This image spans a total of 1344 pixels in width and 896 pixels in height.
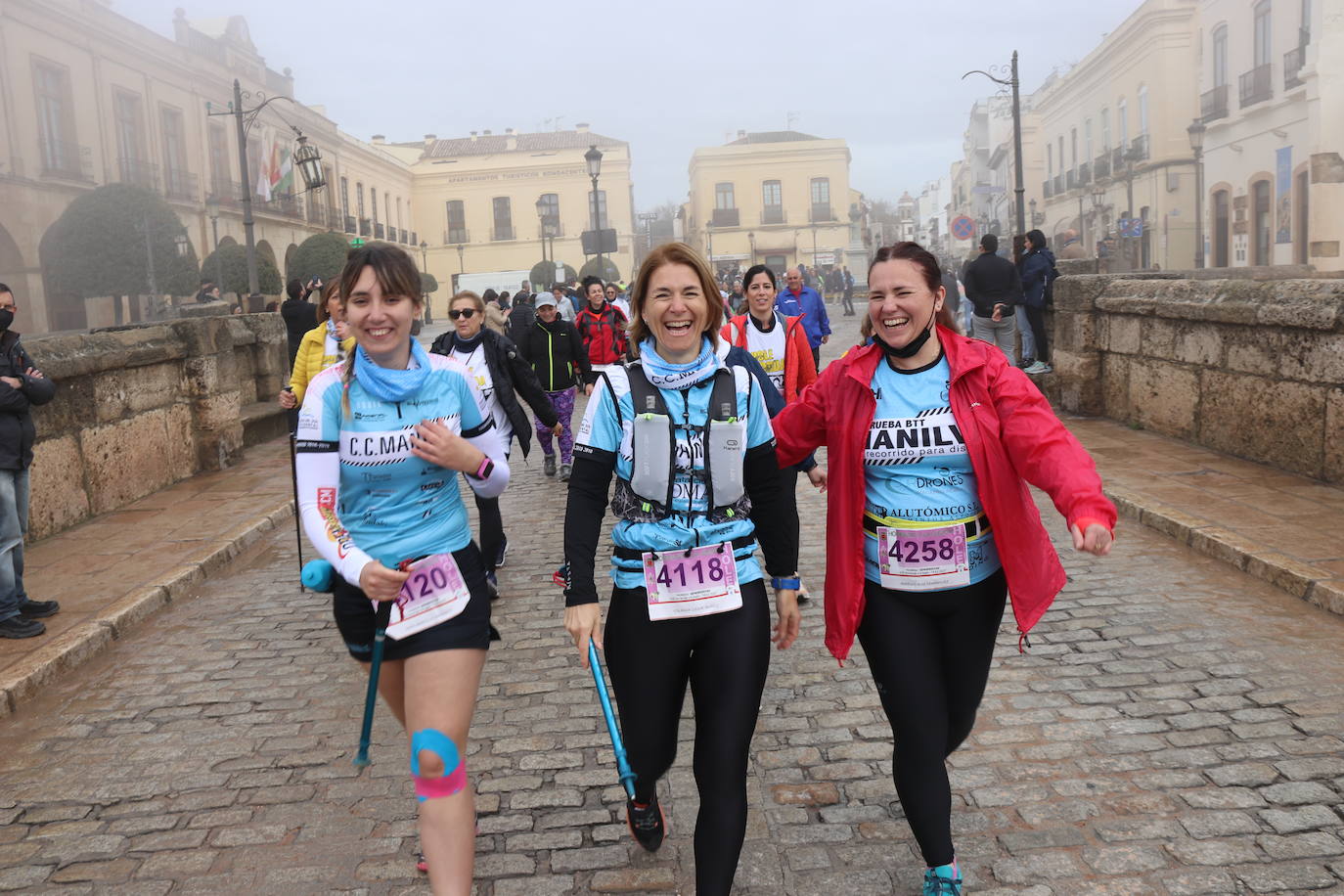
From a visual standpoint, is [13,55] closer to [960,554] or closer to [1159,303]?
[1159,303]

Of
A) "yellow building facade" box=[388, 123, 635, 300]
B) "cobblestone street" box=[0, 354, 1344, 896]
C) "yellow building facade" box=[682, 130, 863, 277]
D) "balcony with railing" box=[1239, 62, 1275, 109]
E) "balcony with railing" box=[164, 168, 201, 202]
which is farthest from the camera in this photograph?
"yellow building facade" box=[682, 130, 863, 277]

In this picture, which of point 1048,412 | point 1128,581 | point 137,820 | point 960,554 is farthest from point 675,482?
point 1128,581

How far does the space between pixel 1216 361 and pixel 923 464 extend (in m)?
7.07

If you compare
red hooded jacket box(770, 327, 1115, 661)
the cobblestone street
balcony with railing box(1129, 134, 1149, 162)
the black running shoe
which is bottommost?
the cobblestone street

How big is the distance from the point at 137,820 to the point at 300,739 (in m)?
0.75

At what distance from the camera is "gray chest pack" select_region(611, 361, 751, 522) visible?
2865 mm

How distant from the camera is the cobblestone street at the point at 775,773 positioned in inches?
129

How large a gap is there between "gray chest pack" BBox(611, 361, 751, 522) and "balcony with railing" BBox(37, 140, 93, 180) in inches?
952

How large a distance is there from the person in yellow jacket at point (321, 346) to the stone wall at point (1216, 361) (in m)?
5.98

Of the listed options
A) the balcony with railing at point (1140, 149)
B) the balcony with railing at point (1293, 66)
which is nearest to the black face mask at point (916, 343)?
the balcony with railing at point (1293, 66)

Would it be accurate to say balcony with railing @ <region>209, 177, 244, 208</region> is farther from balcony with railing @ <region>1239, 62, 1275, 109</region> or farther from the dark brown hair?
the dark brown hair

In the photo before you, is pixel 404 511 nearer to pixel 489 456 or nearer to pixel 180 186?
pixel 489 456

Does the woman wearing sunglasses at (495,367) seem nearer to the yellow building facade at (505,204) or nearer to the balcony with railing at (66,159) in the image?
the balcony with railing at (66,159)

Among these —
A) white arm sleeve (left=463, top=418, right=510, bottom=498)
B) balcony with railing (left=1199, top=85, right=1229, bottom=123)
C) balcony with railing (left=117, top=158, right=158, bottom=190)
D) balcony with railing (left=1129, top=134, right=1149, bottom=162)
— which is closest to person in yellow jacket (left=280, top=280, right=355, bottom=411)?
white arm sleeve (left=463, top=418, right=510, bottom=498)
